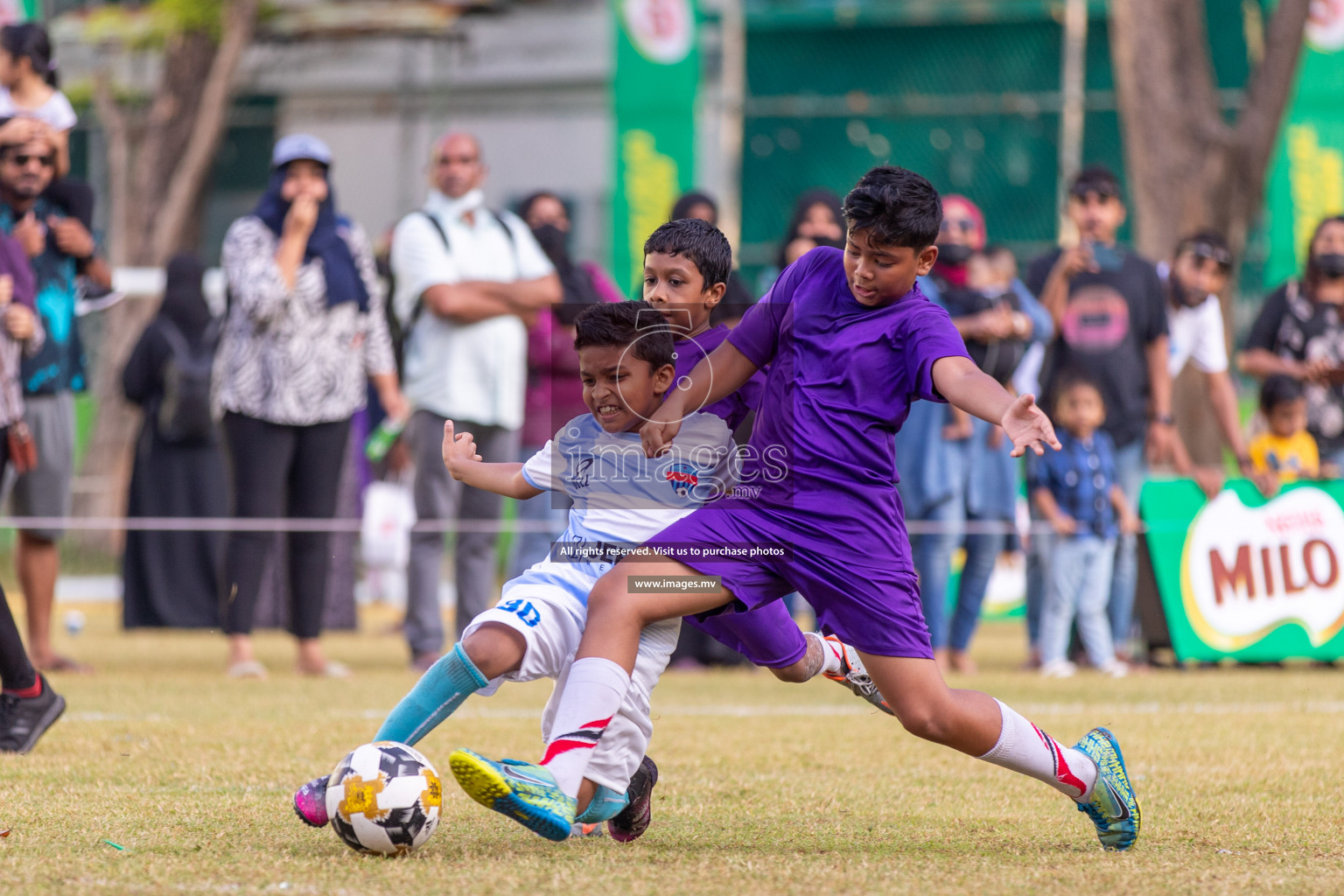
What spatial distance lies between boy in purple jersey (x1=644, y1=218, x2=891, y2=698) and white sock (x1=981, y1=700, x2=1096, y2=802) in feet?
1.42

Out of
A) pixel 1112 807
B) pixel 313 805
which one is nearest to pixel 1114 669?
pixel 1112 807

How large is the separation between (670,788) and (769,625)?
34.2 inches

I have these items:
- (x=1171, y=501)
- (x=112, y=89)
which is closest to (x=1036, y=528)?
(x=1171, y=501)

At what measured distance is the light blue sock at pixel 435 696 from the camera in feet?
13.4

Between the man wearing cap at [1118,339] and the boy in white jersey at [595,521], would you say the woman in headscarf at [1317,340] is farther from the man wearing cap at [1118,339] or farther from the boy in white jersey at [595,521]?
the boy in white jersey at [595,521]

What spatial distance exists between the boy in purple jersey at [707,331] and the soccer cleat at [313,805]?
39.6 inches

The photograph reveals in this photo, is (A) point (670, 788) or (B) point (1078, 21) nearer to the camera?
(A) point (670, 788)

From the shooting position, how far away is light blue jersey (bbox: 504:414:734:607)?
4273 millimetres

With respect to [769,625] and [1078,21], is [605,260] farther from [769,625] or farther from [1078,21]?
[769,625]

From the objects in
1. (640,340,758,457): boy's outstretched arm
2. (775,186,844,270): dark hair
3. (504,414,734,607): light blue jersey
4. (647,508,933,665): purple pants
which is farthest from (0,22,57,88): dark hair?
(647,508,933,665): purple pants

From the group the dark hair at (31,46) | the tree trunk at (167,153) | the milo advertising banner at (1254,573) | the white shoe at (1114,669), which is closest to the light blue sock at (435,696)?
the dark hair at (31,46)

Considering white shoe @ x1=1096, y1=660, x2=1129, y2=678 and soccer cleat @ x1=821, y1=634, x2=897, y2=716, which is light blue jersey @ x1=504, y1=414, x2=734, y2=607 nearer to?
soccer cleat @ x1=821, y1=634, x2=897, y2=716

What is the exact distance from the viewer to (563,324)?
28.4 feet

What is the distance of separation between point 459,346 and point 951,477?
101 inches
